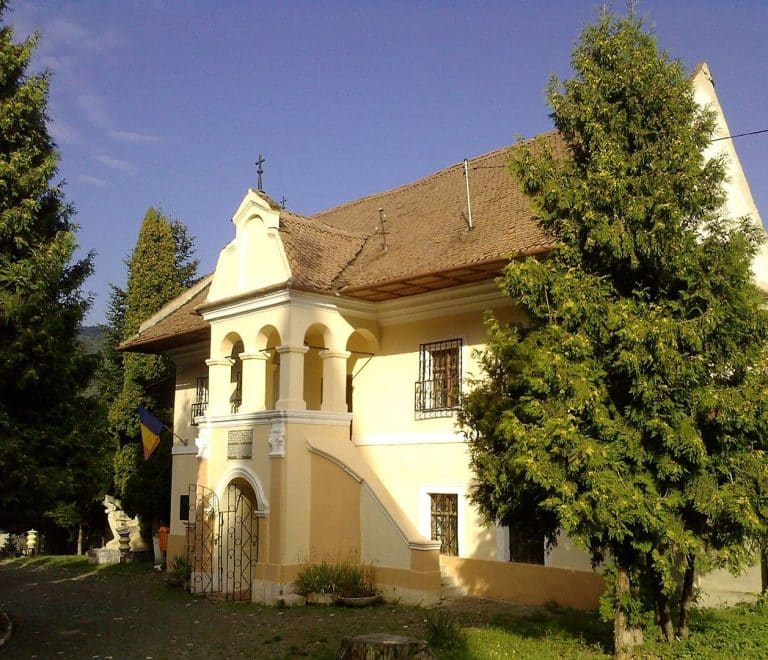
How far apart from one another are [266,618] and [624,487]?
7719 mm

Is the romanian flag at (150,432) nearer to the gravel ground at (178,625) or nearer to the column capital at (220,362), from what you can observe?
the column capital at (220,362)

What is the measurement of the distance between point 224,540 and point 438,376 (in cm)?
570

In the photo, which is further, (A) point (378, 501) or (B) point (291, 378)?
(B) point (291, 378)

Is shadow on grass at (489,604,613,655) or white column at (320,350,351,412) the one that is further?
white column at (320,350,351,412)

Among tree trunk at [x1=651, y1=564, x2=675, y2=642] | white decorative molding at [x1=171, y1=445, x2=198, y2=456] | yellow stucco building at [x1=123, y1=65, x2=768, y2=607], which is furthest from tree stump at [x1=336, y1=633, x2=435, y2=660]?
white decorative molding at [x1=171, y1=445, x2=198, y2=456]

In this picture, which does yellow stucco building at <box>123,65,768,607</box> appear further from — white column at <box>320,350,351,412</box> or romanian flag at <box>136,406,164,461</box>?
romanian flag at <box>136,406,164,461</box>

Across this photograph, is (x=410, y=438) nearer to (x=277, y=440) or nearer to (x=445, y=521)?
(x=445, y=521)

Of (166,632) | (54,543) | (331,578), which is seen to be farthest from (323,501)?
(54,543)

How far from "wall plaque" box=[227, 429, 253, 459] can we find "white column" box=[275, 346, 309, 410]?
112 cm

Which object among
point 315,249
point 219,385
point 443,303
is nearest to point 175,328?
point 219,385

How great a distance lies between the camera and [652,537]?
8.20m

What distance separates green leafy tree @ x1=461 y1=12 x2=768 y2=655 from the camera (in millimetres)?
8062

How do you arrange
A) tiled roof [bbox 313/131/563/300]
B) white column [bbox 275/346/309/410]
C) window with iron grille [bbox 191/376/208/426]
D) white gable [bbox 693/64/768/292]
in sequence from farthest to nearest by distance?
1. window with iron grille [bbox 191/376/208/426]
2. white column [bbox 275/346/309/410]
3. white gable [bbox 693/64/768/292]
4. tiled roof [bbox 313/131/563/300]

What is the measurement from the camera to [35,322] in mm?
11656
